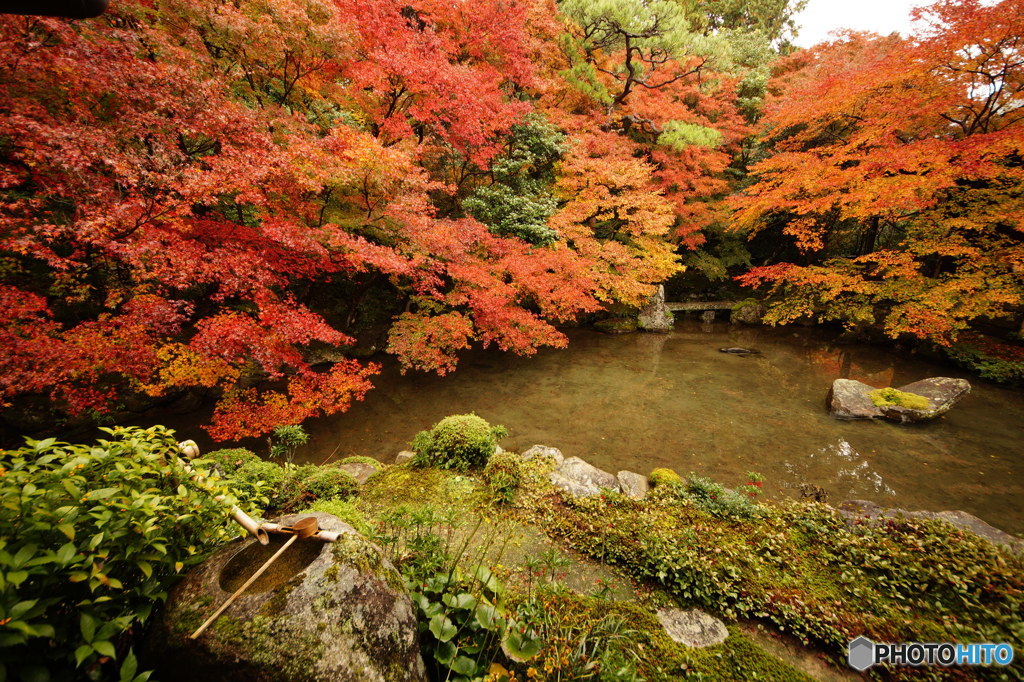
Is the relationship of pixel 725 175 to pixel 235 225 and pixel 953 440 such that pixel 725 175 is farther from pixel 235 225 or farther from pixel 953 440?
pixel 235 225

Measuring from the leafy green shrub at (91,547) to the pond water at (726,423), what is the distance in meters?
5.84

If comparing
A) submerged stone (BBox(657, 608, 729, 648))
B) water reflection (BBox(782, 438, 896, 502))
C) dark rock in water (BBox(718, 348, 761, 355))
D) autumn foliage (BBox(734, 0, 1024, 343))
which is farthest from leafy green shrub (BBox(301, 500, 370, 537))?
autumn foliage (BBox(734, 0, 1024, 343))

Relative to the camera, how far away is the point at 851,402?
878 cm

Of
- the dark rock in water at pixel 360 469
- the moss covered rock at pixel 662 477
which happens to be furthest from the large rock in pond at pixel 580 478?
the dark rock in water at pixel 360 469

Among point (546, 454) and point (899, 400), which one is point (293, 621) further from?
point (899, 400)

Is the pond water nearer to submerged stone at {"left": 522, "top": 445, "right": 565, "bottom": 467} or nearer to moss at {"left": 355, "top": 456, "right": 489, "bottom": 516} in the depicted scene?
submerged stone at {"left": 522, "top": 445, "right": 565, "bottom": 467}

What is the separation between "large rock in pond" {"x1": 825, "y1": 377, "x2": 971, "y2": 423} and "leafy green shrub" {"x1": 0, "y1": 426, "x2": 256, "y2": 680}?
11.8m

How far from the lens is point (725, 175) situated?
17344 mm

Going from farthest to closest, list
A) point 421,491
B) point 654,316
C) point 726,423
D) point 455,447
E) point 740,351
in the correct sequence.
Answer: point 654,316
point 740,351
point 726,423
point 455,447
point 421,491

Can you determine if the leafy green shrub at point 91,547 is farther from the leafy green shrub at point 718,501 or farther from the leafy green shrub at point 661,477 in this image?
the leafy green shrub at point 661,477

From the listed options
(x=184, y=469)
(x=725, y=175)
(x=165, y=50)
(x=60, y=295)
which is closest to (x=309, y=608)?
(x=184, y=469)

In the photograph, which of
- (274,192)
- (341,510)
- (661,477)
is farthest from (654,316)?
(341,510)

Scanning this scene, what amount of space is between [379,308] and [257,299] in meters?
5.39

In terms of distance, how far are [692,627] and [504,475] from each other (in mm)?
2487
